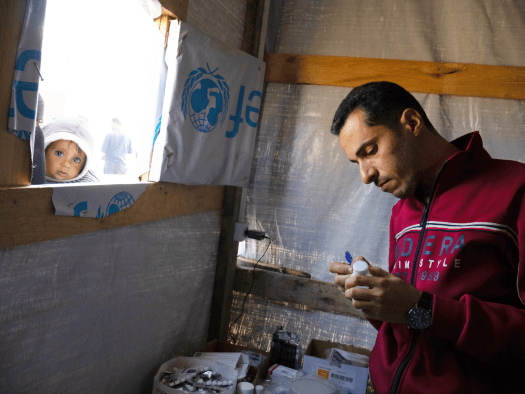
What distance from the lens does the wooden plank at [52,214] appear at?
3.21ft

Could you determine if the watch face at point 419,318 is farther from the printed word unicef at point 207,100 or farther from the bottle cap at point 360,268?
the printed word unicef at point 207,100

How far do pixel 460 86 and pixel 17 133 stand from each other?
199cm

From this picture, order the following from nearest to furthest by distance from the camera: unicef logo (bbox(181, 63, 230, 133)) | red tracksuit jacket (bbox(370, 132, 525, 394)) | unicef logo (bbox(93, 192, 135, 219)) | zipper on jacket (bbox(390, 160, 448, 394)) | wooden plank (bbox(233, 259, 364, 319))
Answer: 1. red tracksuit jacket (bbox(370, 132, 525, 394))
2. zipper on jacket (bbox(390, 160, 448, 394))
3. unicef logo (bbox(93, 192, 135, 219))
4. unicef logo (bbox(181, 63, 230, 133))
5. wooden plank (bbox(233, 259, 364, 319))

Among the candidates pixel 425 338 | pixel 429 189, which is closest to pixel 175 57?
pixel 429 189

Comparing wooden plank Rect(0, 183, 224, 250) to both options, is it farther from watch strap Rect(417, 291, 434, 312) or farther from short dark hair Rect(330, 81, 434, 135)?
watch strap Rect(417, 291, 434, 312)

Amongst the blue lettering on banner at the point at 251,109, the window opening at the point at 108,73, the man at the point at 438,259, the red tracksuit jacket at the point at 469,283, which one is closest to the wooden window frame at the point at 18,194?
the window opening at the point at 108,73

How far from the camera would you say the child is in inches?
70.3

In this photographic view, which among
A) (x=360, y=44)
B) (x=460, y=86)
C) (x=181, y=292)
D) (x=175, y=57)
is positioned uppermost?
(x=360, y=44)

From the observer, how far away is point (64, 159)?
180cm

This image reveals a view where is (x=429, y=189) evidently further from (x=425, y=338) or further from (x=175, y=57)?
(x=175, y=57)

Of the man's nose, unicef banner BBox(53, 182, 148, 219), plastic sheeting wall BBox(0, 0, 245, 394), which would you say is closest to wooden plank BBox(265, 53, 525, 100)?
plastic sheeting wall BBox(0, 0, 245, 394)

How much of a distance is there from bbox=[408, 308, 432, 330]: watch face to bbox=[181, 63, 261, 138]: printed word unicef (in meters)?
1.13

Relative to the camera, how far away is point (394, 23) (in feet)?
6.88

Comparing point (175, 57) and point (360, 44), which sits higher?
point (360, 44)
